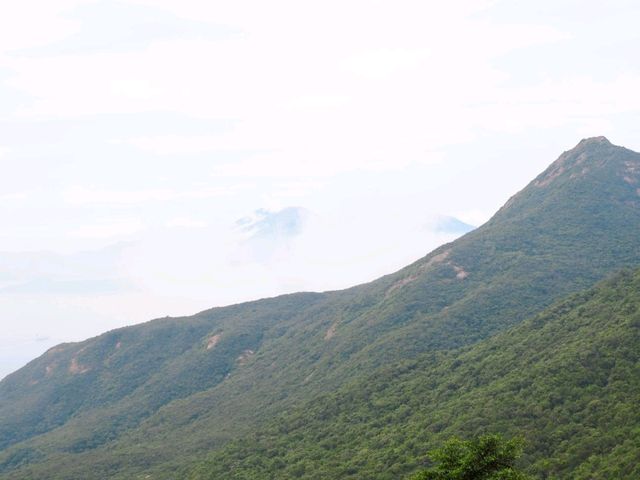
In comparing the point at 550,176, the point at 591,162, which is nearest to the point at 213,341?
the point at 550,176

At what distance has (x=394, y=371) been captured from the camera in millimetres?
92500

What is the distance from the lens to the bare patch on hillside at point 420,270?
136250 millimetres

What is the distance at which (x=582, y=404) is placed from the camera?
6094 cm

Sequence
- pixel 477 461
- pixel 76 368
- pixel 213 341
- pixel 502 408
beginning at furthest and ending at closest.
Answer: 1. pixel 76 368
2. pixel 213 341
3. pixel 502 408
4. pixel 477 461

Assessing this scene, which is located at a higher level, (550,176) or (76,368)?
(550,176)

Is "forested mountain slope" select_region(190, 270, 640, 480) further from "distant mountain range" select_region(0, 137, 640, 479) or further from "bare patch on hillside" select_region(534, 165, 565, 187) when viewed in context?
"bare patch on hillside" select_region(534, 165, 565, 187)

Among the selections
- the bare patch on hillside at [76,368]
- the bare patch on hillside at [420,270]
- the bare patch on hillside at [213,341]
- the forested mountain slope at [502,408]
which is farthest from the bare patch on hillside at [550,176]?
the bare patch on hillside at [76,368]

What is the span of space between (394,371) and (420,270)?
157 feet

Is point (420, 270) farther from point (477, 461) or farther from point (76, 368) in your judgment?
point (477, 461)

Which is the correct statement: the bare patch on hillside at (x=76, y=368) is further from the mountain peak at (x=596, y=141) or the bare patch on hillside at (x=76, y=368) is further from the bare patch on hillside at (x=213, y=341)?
the mountain peak at (x=596, y=141)

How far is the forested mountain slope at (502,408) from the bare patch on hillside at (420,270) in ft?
134

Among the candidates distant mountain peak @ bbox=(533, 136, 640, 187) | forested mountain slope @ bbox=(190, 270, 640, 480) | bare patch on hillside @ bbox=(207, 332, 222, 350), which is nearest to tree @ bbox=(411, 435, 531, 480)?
forested mountain slope @ bbox=(190, 270, 640, 480)

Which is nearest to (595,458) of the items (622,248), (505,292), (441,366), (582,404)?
(582,404)

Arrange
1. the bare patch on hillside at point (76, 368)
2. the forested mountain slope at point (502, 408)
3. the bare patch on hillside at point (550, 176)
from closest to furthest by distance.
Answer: the forested mountain slope at point (502, 408) < the bare patch on hillside at point (550, 176) < the bare patch on hillside at point (76, 368)
